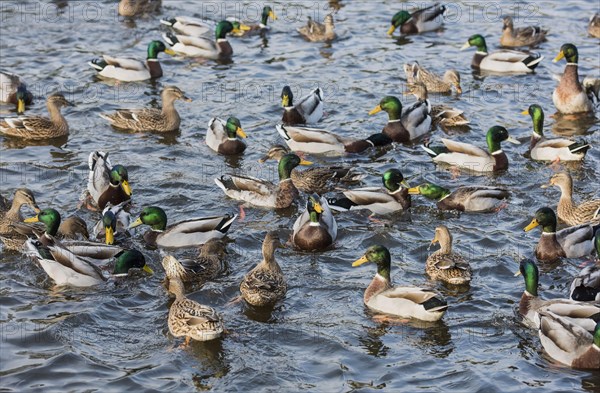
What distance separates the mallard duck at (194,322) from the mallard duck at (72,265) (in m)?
1.36

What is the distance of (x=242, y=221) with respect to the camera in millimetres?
13789

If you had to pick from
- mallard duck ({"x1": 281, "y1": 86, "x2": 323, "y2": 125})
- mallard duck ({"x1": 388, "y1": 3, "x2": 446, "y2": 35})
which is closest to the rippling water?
mallard duck ({"x1": 388, "y1": 3, "x2": 446, "y2": 35})

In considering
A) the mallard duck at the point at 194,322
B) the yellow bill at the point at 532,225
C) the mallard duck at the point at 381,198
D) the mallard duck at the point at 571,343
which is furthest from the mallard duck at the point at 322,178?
the mallard duck at the point at 571,343

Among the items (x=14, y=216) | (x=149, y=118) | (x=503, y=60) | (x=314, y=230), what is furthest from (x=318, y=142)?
(x=503, y=60)

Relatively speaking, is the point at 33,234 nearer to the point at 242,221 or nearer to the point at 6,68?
the point at 242,221

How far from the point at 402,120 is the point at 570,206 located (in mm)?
3723

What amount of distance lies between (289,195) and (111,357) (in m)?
4.43

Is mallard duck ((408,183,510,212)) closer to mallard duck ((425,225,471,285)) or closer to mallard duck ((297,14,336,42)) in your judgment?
mallard duck ((425,225,471,285))

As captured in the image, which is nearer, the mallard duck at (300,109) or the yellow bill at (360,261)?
the yellow bill at (360,261)

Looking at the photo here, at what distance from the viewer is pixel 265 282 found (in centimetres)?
1130

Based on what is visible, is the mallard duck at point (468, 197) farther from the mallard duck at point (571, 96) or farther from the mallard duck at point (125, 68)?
the mallard duck at point (125, 68)

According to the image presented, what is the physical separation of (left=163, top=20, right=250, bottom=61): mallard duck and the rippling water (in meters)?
0.28

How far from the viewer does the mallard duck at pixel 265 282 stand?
1126cm

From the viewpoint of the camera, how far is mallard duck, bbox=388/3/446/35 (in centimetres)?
2114
